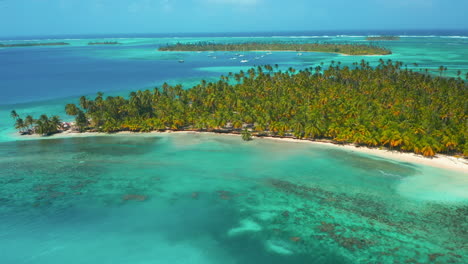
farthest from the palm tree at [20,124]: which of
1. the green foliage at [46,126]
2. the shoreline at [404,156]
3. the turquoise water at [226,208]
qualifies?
the shoreline at [404,156]

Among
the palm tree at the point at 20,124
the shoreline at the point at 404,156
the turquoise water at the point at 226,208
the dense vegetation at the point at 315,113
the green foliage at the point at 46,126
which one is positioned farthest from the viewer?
the palm tree at the point at 20,124

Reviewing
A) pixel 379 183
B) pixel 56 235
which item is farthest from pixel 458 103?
pixel 56 235

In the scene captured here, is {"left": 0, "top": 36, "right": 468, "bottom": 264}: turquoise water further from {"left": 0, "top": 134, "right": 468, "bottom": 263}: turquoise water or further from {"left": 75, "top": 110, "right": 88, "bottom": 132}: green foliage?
{"left": 75, "top": 110, "right": 88, "bottom": 132}: green foliage

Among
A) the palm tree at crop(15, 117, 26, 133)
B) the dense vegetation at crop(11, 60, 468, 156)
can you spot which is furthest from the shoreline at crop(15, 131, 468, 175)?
the palm tree at crop(15, 117, 26, 133)

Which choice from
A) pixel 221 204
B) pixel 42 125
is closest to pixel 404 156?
A: pixel 221 204

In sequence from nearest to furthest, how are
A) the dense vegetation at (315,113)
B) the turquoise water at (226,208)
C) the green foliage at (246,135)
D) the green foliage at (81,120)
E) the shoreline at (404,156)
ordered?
the turquoise water at (226,208)
the shoreline at (404,156)
the dense vegetation at (315,113)
the green foliage at (246,135)
the green foliage at (81,120)

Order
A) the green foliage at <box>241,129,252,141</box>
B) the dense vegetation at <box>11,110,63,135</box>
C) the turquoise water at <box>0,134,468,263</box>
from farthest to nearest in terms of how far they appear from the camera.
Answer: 1. the dense vegetation at <box>11,110,63,135</box>
2. the green foliage at <box>241,129,252,141</box>
3. the turquoise water at <box>0,134,468,263</box>

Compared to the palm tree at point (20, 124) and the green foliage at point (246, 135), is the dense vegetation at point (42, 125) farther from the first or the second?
the green foliage at point (246, 135)
